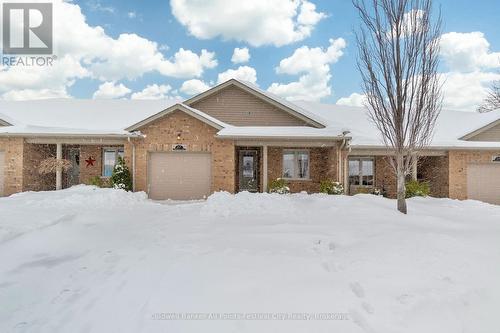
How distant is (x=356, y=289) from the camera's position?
11.5 ft

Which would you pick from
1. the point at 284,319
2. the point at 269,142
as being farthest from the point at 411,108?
the point at 284,319

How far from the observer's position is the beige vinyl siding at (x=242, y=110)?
1447 cm

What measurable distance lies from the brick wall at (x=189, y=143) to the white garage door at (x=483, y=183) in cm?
1201

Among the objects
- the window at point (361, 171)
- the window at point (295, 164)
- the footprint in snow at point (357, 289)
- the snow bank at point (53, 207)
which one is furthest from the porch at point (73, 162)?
the footprint in snow at point (357, 289)

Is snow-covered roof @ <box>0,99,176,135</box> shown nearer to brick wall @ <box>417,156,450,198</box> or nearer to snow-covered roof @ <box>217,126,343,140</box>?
snow-covered roof @ <box>217,126,343,140</box>

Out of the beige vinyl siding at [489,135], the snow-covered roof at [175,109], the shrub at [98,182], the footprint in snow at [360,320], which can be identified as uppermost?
the snow-covered roof at [175,109]

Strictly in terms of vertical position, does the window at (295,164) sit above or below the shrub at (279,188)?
above

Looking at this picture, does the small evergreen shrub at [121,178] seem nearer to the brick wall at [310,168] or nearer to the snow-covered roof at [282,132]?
the snow-covered roof at [282,132]

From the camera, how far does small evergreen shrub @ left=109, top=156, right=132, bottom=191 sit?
1218 cm

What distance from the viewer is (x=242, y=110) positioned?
47.7 ft

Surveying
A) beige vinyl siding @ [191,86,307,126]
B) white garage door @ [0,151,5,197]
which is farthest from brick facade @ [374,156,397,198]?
white garage door @ [0,151,5,197]

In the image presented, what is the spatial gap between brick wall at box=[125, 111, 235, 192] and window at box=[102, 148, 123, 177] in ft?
8.37

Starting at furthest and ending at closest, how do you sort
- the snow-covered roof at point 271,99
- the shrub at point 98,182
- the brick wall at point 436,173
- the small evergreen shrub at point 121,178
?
the snow-covered roof at point 271,99 → the brick wall at point 436,173 → the shrub at point 98,182 → the small evergreen shrub at point 121,178

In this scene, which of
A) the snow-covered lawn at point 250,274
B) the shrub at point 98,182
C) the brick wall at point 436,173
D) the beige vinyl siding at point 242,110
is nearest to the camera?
the snow-covered lawn at point 250,274
